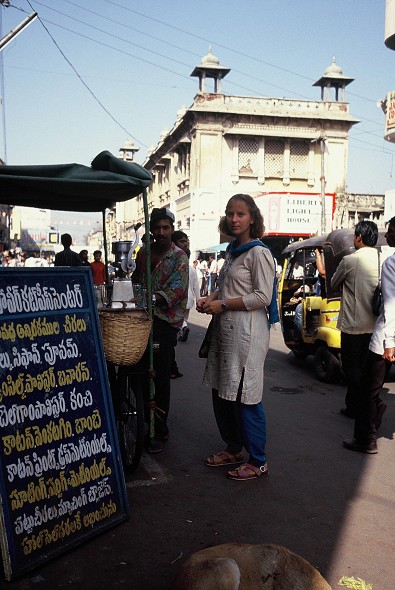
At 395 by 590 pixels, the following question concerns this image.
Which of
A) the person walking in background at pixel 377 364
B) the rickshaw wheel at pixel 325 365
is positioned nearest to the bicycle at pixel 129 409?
the person walking in background at pixel 377 364

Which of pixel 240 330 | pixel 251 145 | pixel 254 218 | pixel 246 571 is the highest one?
pixel 251 145

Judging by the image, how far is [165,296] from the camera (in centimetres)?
517

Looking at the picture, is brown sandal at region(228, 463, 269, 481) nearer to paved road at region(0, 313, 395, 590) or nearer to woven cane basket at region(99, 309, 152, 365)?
paved road at region(0, 313, 395, 590)

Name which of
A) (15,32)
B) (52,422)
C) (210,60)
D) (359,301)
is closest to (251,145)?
(210,60)

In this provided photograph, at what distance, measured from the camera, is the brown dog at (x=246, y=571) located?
8.40ft

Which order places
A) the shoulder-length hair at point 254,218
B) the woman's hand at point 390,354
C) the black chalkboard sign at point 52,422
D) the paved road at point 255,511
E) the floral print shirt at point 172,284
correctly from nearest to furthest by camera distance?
the black chalkboard sign at point 52,422, the paved road at point 255,511, the shoulder-length hair at point 254,218, the woman's hand at point 390,354, the floral print shirt at point 172,284

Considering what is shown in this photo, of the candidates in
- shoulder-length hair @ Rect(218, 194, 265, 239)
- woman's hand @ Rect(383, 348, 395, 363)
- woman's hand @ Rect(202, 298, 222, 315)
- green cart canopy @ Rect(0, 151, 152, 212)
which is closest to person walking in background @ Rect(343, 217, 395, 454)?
woman's hand @ Rect(383, 348, 395, 363)

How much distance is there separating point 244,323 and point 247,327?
4 cm

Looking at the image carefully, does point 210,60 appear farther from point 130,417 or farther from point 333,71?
point 130,417

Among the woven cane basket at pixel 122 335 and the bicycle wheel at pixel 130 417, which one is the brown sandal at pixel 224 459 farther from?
the woven cane basket at pixel 122 335

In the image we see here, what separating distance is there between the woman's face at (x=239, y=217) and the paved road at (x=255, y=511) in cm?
187

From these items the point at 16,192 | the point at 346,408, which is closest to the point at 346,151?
the point at 346,408

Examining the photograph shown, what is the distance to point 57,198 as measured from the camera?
4953mm

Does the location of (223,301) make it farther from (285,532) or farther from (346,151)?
(346,151)
